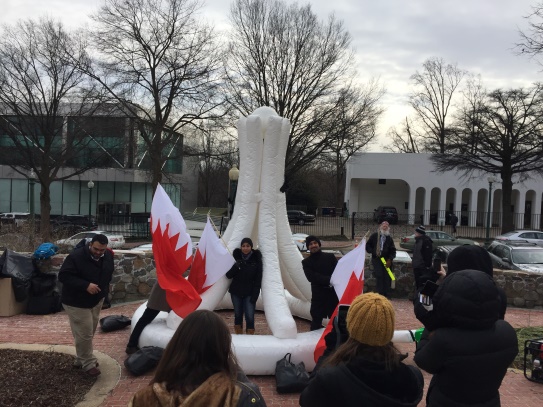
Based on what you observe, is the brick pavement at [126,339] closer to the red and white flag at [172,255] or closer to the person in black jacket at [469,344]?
the red and white flag at [172,255]

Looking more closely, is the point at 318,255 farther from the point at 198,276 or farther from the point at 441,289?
the point at 441,289

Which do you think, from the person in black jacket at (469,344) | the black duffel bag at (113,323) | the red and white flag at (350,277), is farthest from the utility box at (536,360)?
the black duffel bag at (113,323)

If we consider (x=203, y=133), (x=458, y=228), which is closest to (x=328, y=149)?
(x=203, y=133)

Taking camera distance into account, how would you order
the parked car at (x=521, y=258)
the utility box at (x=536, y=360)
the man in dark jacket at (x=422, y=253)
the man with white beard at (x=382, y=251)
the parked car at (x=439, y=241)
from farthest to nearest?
the parked car at (x=439, y=241), the parked car at (x=521, y=258), the man with white beard at (x=382, y=251), the man in dark jacket at (x=422, y=253), the utility box at (x=536, y=360)

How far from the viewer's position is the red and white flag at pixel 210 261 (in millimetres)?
6602

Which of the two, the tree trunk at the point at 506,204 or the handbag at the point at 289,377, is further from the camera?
the tree trunk at the point at 506,204

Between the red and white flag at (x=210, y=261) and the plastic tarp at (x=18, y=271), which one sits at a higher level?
the red and white flag at (x=210, y=261)

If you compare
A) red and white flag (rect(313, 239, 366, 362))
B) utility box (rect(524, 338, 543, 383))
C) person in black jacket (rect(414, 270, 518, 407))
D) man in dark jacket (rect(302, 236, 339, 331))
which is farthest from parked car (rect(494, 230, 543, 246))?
person in black jacket (rect(414, 270, 518, 407))

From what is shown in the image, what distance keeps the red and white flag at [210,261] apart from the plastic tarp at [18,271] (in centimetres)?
396

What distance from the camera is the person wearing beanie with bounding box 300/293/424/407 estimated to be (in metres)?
2.26

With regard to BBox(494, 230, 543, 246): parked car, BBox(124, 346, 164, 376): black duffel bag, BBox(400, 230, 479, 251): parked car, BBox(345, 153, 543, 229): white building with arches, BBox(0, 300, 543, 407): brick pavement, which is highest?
BBox(345, 153, 543, 229): white building with arches

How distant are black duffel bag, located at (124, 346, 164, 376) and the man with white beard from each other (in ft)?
17.4

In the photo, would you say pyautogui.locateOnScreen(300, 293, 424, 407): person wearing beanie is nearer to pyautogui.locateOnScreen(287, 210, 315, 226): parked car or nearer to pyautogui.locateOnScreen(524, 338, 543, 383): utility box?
pyautogui.locateOnScreen(524, 338, 543, 383): utility box

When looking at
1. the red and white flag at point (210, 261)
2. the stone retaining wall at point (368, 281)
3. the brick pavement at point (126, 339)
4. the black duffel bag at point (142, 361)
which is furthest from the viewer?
the stone retaining wall at point (368, 281)
